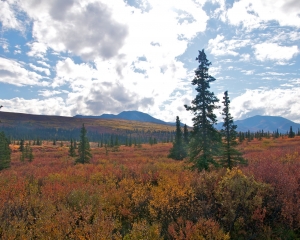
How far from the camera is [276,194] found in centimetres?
920

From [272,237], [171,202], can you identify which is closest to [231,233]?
[272,237]

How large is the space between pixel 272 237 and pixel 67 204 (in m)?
8.44

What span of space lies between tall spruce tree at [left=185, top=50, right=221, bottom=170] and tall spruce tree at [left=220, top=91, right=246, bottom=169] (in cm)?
188

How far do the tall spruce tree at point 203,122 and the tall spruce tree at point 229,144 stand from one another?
74.2 inches

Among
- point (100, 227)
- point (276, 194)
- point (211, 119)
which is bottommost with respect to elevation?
point (100, 227)

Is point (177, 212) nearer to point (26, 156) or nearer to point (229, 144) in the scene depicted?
point (229, 144)

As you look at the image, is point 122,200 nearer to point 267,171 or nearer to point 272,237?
point 272,237

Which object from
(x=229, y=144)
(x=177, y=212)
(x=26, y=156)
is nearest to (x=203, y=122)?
(x=229, y=144)

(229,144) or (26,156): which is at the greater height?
(229,144)

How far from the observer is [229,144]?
67.7 feet

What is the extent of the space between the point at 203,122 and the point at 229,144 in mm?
3634

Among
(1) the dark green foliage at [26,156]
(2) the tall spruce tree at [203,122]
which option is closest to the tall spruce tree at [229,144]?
(2) the tall spruce tree at [203,122]

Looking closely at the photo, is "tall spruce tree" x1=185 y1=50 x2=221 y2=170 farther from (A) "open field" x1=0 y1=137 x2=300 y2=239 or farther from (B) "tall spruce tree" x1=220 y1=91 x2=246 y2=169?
(A) "open field" x1=0 y1=137 x2=300 y2=239

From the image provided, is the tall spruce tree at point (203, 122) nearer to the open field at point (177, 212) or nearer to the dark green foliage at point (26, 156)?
the open field at point (177, 212)
